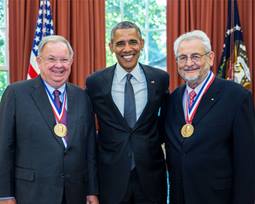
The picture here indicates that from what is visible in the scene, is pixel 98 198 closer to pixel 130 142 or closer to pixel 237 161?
pixel 130 142

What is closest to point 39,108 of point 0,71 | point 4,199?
point 4,199

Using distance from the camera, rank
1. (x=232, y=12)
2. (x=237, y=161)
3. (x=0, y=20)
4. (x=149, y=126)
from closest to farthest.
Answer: (x=237, y=161)
(x=149, y=126)
(x=232, y=12)
(x=0, y=20)

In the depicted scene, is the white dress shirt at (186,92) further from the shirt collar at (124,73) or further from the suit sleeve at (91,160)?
the suit sleeve at (91,160)

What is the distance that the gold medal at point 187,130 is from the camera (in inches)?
99.3

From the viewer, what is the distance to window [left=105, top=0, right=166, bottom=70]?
6078 millimetres

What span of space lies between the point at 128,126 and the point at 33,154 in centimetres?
66

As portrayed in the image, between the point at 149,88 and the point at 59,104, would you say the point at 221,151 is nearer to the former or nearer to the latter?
the point at 149,88

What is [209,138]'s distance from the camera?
246cm

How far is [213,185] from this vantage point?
246cm

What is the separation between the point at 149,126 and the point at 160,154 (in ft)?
0.81

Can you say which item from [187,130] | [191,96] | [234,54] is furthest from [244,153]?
[234,54]

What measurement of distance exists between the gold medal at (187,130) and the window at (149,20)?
11.7 ft

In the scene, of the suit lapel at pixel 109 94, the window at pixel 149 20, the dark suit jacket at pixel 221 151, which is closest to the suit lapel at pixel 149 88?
the suit lapel at pixel 109 94

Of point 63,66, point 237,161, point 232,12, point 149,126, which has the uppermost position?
point 232,12
